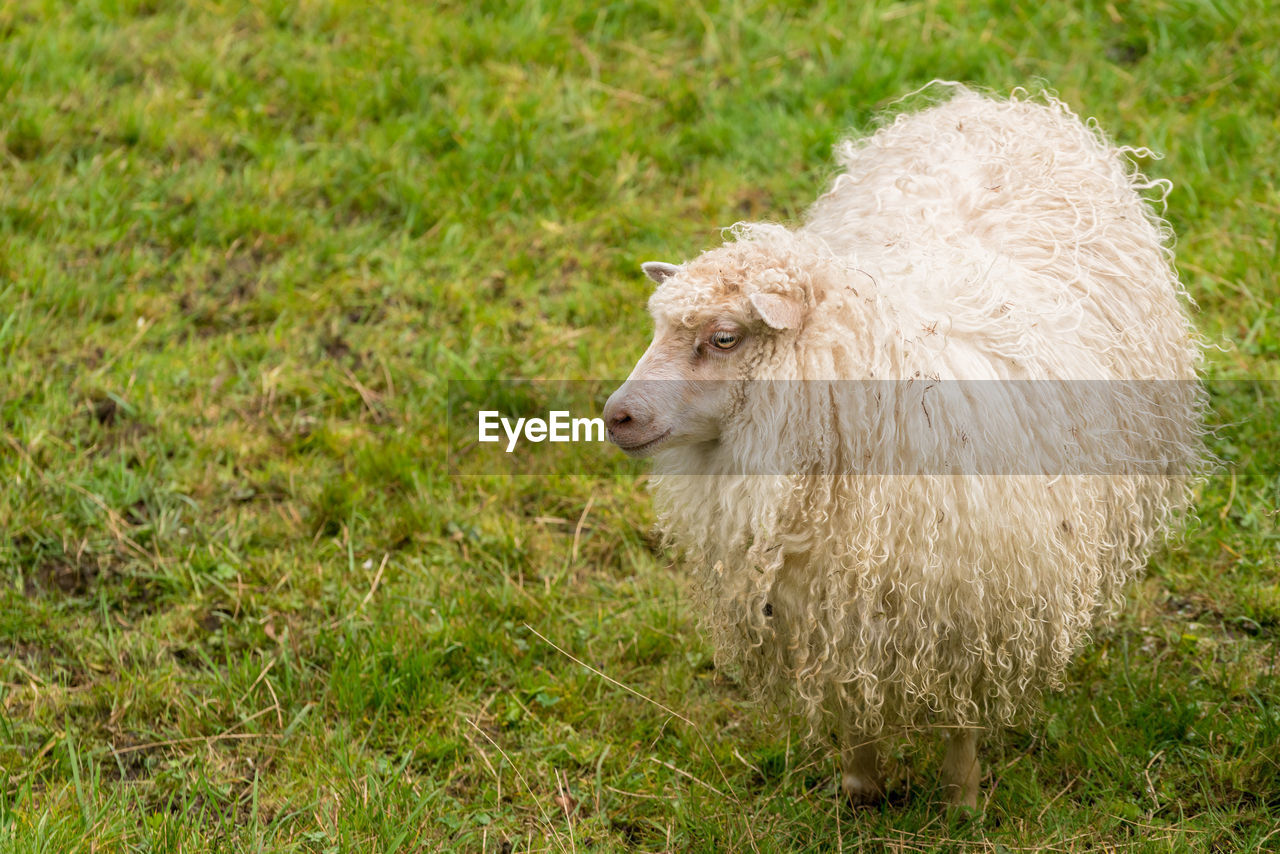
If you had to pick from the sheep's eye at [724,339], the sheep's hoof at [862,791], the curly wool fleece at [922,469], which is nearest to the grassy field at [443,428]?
the sheep's hoof at [862,791]

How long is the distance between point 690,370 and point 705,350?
0.06 meters

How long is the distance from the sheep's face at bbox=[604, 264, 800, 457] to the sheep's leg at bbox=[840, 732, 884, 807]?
115cm

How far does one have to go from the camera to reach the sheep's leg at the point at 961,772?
338 centimetres

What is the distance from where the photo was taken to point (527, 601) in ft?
13.8

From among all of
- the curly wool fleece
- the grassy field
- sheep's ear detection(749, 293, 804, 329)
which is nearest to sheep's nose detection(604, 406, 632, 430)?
the curly wool fleece

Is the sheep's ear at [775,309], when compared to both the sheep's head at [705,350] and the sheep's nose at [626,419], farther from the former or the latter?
the sheep's nose at [626,419]

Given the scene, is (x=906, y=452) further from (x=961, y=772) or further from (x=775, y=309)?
(x=961, y=772)

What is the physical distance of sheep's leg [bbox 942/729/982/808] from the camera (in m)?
3.38

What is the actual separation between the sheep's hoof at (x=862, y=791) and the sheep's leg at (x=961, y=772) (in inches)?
7.2

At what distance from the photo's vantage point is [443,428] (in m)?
4.86

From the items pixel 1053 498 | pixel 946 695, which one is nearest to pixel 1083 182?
pixel 1053 498

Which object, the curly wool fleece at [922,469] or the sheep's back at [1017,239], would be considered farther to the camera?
the sheep's back at [1017,239]

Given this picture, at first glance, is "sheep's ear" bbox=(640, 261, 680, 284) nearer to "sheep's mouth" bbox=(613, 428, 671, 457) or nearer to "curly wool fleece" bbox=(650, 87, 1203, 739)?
"curly wool fleece" bbox=(650, 87, 1203, 739)

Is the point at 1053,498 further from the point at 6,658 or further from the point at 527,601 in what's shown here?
the point at 6,658
